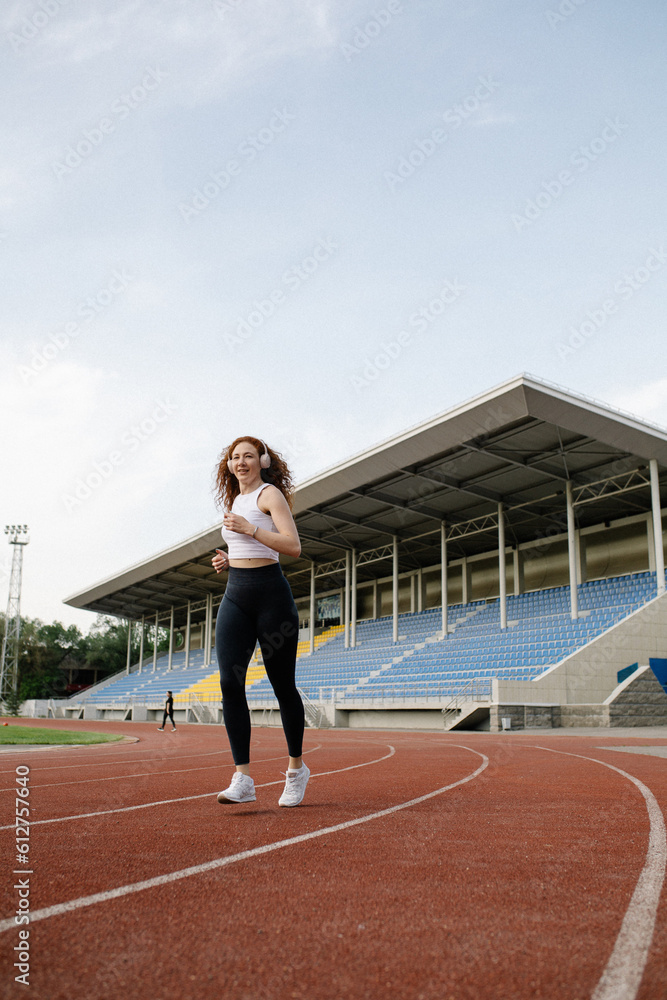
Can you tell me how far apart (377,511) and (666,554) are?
39.1 ft

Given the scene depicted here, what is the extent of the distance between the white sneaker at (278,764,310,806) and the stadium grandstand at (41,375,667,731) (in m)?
17.0

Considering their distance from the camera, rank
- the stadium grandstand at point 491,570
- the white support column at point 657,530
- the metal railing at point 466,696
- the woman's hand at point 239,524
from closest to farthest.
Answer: the woman's hand at point 239,524 < the stadium grandstand at point 491,570 < the metal railing at point 466,696 < the white support column at point 657,530

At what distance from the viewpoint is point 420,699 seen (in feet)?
78.9

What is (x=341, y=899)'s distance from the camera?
2238mm

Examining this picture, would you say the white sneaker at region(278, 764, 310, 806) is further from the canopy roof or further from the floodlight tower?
the floodlight tower

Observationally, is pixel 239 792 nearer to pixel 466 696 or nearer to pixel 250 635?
pixel 250 635

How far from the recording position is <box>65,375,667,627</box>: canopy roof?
71.8 ft

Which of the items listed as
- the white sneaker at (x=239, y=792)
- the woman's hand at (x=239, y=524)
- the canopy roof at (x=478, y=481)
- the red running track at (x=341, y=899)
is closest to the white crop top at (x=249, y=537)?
the woman's hand at (x=239, y=524)

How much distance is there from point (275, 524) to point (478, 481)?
2388 cm

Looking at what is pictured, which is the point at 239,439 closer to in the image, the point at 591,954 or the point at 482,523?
the point at 591,954

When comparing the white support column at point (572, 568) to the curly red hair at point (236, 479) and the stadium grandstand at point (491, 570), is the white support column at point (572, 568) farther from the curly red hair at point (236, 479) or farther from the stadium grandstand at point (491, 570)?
the curly red hair at point (236, 479)

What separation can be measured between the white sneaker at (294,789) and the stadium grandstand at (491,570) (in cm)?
1696

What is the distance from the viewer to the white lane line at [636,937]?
1.58 meters

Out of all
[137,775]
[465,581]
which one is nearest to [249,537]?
[137,775]
